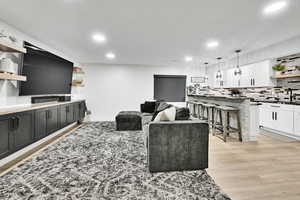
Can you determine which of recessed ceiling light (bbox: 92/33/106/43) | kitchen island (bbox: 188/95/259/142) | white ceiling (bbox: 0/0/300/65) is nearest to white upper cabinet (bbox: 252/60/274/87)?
white ceiling (bbox: 0/0/300/65)

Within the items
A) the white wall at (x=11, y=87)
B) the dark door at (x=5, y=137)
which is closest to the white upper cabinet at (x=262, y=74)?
the dark door at (x=5, y=137)

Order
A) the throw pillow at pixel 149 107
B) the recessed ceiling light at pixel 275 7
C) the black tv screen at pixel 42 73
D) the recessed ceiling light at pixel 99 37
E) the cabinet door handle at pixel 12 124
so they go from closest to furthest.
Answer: the recessed ceiling light at pixel 275 7 < the cabinet door handle at pixel 12 124 < the black tv screen at pixel 42 73 < the recessed ceiling light at pixel 99 37 < the throw pillow at pixel 149 107

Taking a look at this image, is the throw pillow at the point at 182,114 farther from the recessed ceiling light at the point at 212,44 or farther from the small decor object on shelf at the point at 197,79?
the small decor object on shelf at the point at 197,79

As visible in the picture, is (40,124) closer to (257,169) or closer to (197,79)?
(257,169)

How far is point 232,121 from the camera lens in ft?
13.4

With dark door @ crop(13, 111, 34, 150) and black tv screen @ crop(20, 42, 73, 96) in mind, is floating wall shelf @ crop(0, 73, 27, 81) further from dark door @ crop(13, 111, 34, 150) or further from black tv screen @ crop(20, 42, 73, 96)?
dark door @ crop(13, 111, 34, 150)

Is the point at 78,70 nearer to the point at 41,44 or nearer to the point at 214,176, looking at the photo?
the point at 41,44

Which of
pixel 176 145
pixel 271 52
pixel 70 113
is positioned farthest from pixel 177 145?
pixel 271 52

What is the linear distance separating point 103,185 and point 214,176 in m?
1.52

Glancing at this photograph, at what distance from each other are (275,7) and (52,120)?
4.78m

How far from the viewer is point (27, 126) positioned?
103 inches

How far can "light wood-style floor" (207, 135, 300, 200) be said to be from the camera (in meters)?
1.71

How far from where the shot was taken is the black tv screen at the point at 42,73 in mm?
3012

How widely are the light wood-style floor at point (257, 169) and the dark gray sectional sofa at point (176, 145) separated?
35cm
